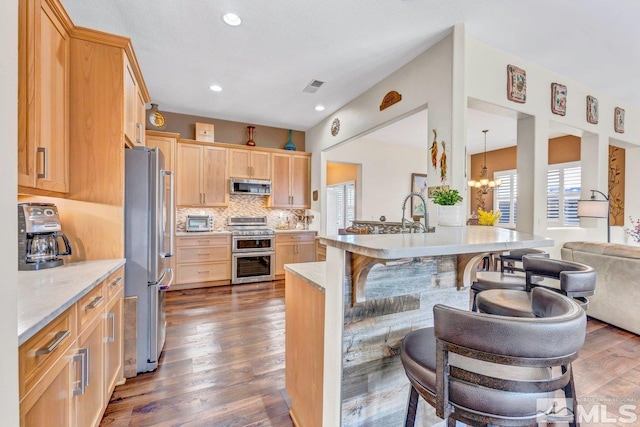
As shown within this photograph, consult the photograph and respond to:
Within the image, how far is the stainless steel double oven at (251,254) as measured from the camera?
468cm

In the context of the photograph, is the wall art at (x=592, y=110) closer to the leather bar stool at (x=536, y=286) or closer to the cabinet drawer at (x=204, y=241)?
the leather bar stool at (x=536, y=286)

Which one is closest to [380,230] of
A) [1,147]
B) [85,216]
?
[85,216]

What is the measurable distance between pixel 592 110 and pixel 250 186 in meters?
5.14

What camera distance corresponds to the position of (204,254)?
14.8 ft

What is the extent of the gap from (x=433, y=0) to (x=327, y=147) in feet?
9.55

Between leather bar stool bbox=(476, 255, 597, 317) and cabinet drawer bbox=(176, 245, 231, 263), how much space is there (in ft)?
12.6

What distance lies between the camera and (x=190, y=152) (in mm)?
4637

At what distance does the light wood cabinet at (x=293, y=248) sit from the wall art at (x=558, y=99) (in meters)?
3.87

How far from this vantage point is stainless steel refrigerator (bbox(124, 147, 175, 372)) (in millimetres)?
2078

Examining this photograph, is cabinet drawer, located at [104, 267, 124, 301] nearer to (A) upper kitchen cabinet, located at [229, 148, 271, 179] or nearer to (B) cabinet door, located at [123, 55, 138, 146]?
(B) cabinet door, located at [123, 55, 138, 146]

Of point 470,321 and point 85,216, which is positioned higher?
point 85,216

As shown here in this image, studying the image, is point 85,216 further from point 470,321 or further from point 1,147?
point 470,321

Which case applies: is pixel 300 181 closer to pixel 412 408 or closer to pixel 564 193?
pixel 412 408

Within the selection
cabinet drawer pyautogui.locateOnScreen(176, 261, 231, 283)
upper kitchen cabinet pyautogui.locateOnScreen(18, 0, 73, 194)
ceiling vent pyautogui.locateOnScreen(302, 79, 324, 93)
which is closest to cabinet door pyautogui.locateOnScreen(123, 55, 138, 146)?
upper kitchen cabinet pyautogui.locateOnScreen(18, 0, 73, 194)
